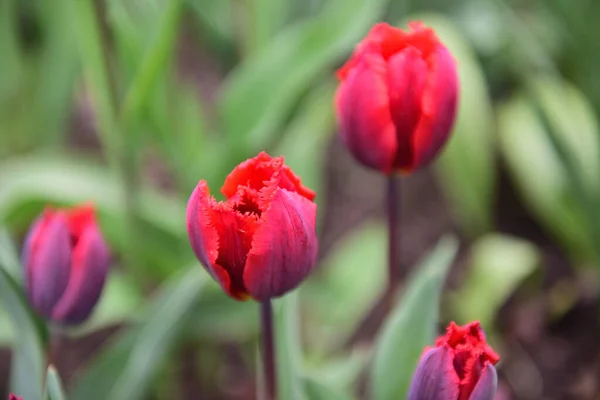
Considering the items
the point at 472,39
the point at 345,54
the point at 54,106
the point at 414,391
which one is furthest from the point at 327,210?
the point at 414,391

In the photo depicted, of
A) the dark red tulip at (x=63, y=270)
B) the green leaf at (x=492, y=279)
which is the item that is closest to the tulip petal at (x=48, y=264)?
the dark red tulip at (x=63, y=270)

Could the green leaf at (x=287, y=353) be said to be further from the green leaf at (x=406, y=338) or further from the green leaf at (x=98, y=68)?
the green leaf at (x=98, y=68)

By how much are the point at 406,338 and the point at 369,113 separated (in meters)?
0.18

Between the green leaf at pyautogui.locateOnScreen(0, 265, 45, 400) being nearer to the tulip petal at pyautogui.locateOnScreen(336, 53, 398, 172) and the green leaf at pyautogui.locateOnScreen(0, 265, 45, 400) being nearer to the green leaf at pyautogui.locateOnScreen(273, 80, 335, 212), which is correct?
the tulip petal at pyautogui.locateOnScreen(336, 53, 398, 172)

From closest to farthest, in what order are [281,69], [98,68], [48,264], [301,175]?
1. [48,264]
2. [98,68]
3. [281,69]
4. [301,175]

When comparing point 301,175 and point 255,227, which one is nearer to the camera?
point 255,227

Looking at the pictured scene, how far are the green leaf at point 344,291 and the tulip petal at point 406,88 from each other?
58 centimetres

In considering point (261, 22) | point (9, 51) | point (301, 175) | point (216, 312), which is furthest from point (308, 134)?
point (9, 51)

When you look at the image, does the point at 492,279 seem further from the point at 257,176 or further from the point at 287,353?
the point at 257,176

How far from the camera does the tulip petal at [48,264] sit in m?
0.54

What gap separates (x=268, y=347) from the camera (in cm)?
51

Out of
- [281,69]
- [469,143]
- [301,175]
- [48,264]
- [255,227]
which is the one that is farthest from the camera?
[469,143]

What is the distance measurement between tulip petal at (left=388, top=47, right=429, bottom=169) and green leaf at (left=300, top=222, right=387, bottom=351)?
0.58 metres

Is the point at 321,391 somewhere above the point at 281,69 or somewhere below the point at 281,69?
below
